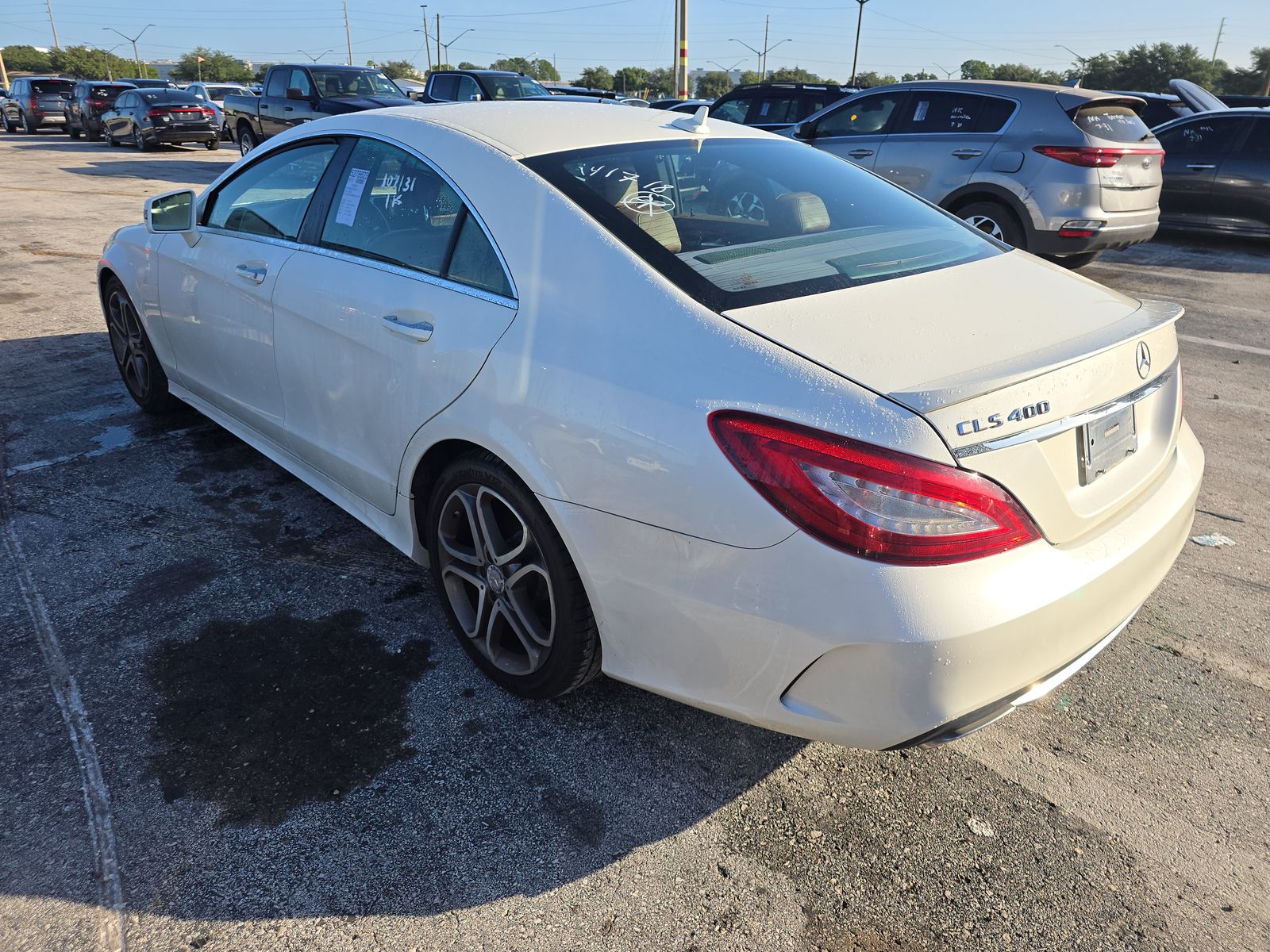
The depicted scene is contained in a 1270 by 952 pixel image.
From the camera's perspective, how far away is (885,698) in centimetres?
188

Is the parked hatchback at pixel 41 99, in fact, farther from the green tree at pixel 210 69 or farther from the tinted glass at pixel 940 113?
the green tree at pixel 210 69

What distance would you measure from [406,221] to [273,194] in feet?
3.61

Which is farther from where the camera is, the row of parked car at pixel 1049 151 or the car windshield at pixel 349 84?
the car windshield at pixel 349 84

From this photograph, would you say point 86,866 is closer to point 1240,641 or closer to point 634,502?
point 634,502

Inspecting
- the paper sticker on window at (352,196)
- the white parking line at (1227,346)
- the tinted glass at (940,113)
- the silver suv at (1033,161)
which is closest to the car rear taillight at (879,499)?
the paper sticker on window at (352,196)

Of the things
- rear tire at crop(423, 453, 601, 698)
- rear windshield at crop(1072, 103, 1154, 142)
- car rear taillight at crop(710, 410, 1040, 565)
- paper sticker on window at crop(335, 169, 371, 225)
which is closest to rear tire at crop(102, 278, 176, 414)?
paper sticker on window at crop(335, 169, 371, 225)

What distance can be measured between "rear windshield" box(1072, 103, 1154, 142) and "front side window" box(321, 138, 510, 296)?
6.64 m

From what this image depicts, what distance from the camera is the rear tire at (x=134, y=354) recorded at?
15.3 feet

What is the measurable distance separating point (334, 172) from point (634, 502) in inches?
77.3

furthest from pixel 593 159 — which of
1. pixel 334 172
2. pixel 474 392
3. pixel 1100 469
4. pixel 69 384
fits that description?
pixel 69 384

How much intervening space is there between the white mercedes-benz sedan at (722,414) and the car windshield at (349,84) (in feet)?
47.9

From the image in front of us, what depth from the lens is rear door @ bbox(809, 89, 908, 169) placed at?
29.3ft

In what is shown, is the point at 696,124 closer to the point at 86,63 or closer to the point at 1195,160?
the point at 1195,160

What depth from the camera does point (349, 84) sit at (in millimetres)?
16500
